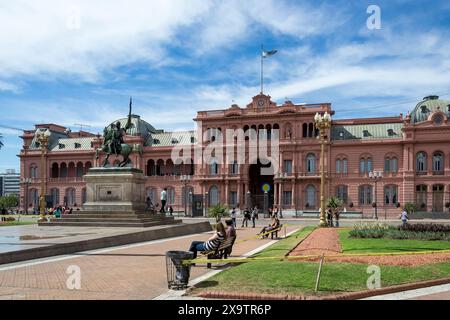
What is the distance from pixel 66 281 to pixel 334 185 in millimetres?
60312

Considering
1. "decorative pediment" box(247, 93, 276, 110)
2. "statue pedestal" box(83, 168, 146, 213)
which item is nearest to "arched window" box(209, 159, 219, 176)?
"decorative pediment" box(247, 93, 276, 110)

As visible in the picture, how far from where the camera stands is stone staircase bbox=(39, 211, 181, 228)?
85.1 ft

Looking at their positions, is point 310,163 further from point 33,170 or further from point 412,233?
point 33,170

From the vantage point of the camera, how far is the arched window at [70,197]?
8300 centimetres

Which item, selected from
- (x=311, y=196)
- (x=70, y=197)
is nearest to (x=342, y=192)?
(x=311, y=196)

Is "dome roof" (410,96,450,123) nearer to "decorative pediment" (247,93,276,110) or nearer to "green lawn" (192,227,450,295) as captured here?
"decorative pediment" (247,93,276,110)

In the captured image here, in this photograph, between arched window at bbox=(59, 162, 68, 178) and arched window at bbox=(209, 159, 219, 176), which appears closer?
arched window at bbox=(209, 159, 219, 176)

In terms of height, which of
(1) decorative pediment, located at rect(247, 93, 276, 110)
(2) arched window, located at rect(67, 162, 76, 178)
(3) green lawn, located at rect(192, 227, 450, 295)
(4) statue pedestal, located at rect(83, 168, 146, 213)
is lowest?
(3) green lawn, located at rect(192, 227, 450, 295)

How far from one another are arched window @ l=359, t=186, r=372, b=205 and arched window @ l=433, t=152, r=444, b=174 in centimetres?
890

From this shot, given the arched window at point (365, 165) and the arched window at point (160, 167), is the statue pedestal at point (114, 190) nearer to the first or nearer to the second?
the arched window at point (365, 165)

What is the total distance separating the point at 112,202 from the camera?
27906 millimetres

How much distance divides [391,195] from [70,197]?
53.4m

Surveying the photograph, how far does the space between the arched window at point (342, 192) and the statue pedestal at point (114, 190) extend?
147 feet
